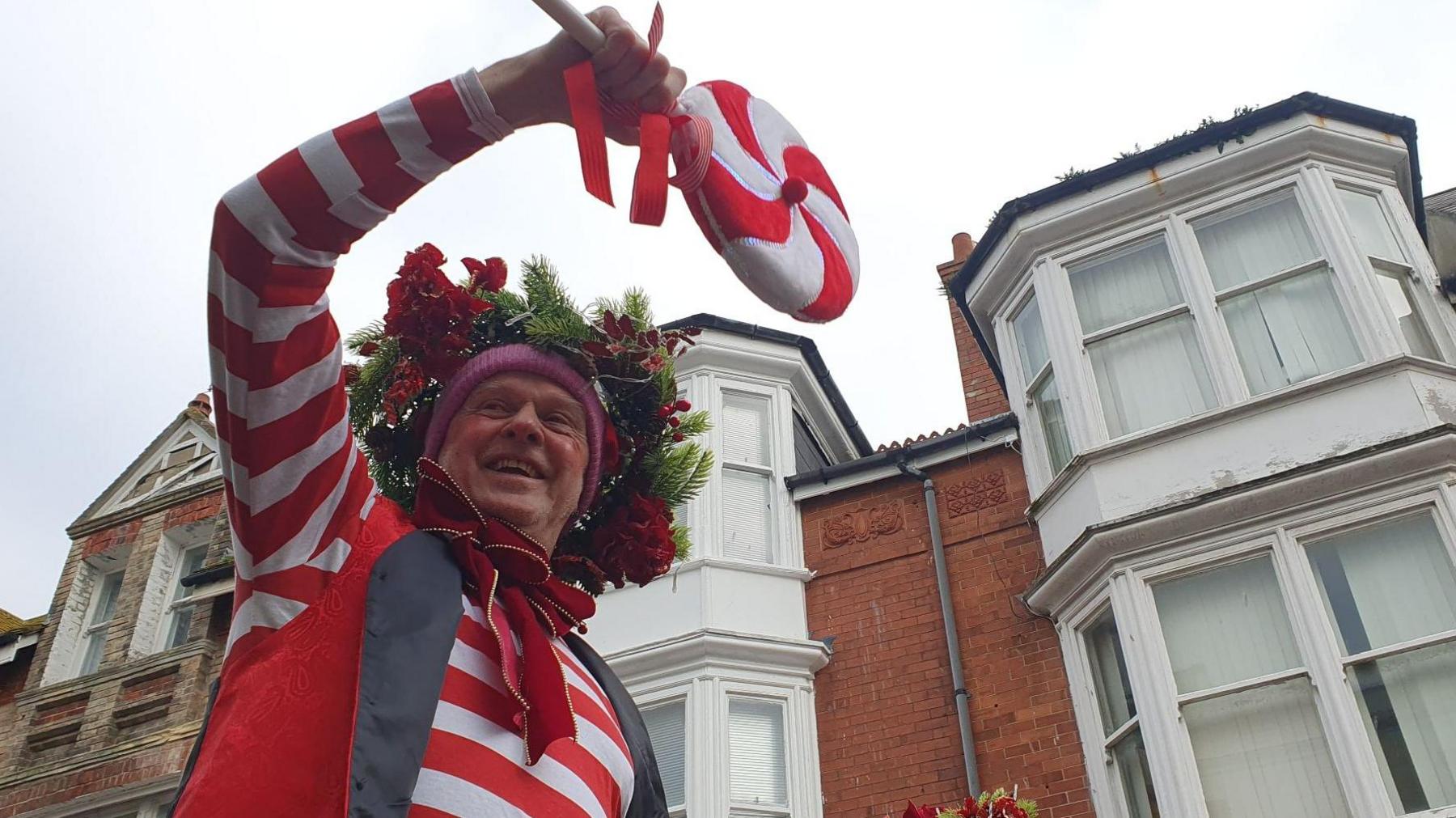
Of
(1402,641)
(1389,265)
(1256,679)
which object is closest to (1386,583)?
(1402,641)

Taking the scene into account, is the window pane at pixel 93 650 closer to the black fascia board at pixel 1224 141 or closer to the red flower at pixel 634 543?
the black fascia board at pixel 1224 141

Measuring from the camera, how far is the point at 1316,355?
8.78 meters

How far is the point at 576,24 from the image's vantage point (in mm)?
1943

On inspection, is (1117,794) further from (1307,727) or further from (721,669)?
(721,669)

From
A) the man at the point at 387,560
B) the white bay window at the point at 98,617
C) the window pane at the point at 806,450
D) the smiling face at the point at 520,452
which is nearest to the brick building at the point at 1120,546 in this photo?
the window pane at the point at 806,450

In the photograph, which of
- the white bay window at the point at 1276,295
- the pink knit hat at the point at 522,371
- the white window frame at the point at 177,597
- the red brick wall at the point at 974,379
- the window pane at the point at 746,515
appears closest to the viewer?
the pink knit hat at the point at 522,371

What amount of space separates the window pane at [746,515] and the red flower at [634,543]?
24.4 ft

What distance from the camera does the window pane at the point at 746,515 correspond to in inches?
418

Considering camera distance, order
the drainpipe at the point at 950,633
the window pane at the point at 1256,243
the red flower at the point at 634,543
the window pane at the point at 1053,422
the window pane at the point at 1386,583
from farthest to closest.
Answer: the window pane at the point at 1053,422 < the window pane at the point at 1256,243 < the drainpipe at the point at 950,633 < the window pane at the point at 1386,583 < the red flower at the point at 634,543

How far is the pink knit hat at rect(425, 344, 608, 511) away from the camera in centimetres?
273

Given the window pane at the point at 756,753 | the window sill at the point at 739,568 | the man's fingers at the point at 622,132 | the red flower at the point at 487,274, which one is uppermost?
the window sill at the point at 739,568

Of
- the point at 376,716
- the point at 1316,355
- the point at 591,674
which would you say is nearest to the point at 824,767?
the point at 1316,355

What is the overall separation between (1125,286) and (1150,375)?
997 millimetres

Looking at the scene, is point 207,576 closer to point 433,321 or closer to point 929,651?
point 929,651
